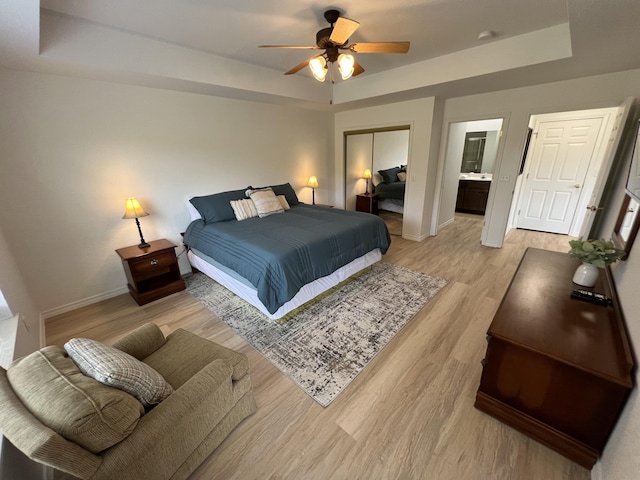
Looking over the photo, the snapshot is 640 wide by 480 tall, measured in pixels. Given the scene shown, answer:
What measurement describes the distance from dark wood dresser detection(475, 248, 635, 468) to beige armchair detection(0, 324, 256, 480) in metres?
1.44

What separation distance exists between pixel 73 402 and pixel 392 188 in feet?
17.0

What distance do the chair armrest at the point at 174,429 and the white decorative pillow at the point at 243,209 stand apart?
→ 2274 mm

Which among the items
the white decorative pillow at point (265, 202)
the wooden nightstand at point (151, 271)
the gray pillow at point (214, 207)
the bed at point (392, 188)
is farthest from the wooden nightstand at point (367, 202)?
the wooden nightstand at point (151, 271)

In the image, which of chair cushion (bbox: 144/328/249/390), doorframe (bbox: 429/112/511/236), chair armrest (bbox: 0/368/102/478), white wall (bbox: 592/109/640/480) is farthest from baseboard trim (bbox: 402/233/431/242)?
chair armrest (bbox: 0/368/102/478)

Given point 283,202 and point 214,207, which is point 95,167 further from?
point 283,202

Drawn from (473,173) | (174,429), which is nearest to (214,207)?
(174,429)

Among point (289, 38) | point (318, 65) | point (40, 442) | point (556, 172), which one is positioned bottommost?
point (40, 442)

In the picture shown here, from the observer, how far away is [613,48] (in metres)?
2.05

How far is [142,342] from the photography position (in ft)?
4.80

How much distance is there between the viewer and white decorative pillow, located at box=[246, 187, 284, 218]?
3.41m

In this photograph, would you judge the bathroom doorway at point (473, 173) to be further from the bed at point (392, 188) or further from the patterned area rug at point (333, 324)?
the patterned area rug at point (333, 324)

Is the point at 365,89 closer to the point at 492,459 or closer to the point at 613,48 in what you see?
the point at 613,48

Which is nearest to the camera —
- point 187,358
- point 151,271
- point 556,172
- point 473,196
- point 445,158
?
point 187,358

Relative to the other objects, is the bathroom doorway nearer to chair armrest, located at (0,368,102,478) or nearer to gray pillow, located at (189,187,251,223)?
gray pillow, located at (189,187,251,223)
